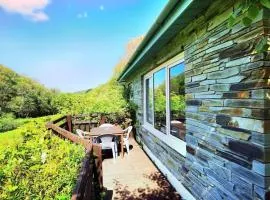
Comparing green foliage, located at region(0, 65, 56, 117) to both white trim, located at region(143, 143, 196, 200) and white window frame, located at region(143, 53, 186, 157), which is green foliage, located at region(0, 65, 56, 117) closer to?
white trim, located at region(143, 143, 196, 200)

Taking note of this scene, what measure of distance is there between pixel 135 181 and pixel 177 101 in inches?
79.5

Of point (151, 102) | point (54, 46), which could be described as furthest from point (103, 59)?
point (151, 102)

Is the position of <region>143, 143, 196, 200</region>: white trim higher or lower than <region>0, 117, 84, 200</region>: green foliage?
lower

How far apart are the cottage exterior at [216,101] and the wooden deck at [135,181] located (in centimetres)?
33

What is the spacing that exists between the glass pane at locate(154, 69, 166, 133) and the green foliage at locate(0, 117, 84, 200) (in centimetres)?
269

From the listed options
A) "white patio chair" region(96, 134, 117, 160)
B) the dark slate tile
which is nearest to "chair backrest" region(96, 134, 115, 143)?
"white patio chair" region(96, 134, 117, 160)

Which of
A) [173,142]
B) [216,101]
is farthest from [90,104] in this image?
[216,101]

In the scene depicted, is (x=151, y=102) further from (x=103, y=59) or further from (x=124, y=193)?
(x=103, y=59)

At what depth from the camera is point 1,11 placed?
30422 mm

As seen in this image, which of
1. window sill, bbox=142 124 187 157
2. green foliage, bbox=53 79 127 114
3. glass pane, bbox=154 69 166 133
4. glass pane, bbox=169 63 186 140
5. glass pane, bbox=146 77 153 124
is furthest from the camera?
green foliage, bbox=53 79 127 114

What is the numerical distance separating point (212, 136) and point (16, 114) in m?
29.1

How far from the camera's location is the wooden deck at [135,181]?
503 centimetres

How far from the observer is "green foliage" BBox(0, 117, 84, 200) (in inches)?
124

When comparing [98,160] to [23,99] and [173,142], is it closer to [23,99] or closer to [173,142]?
[173,142]
